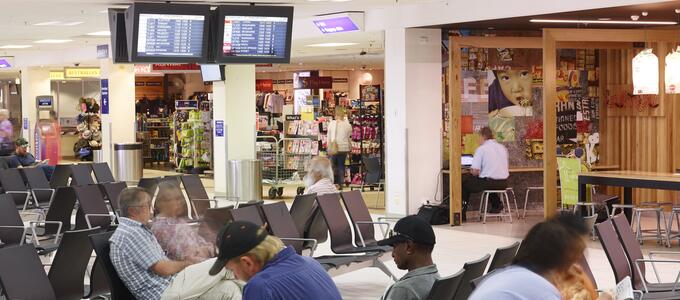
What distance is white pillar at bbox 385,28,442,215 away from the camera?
1454 cm

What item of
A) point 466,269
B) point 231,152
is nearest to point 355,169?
point 231,152

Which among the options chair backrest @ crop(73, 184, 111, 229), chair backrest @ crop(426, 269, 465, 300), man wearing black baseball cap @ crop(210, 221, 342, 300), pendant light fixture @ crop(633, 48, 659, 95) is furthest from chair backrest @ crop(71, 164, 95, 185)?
man wearing black baseball cap @ crop(210, 221, 342, 300)

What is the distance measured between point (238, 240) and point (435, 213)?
1065 cm

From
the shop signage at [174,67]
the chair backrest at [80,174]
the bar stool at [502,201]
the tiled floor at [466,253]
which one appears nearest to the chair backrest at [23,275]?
the tiled floor at [466,253]

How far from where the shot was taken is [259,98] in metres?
27.6

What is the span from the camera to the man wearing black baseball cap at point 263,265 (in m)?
3.71

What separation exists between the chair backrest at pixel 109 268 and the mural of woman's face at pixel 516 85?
9.65 meters

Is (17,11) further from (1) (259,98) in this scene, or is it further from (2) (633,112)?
(1) (259,98)

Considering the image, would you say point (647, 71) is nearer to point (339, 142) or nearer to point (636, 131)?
point (636, 131)

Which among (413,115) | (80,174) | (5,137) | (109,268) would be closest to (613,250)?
(109,268)

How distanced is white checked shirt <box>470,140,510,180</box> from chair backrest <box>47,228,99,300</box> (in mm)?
8161

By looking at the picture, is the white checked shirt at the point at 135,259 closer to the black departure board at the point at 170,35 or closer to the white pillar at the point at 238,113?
the black departure board at the point at 170,35

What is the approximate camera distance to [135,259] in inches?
246

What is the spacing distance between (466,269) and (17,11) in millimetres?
10155
